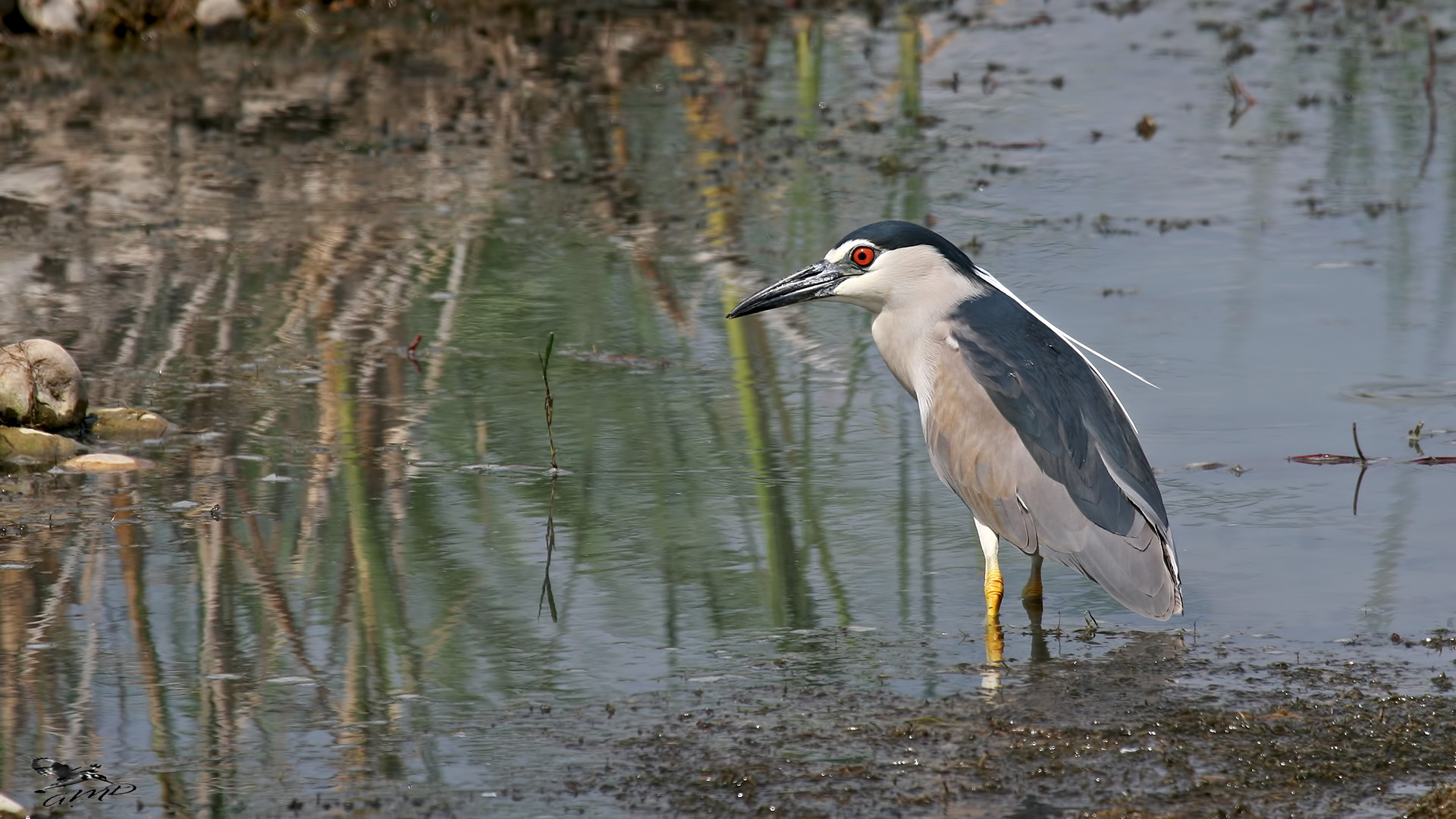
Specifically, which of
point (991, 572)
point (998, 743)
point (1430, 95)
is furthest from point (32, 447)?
point (1430, 95)

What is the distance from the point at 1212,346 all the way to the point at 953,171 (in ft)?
10.0

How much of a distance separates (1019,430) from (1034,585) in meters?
0.43

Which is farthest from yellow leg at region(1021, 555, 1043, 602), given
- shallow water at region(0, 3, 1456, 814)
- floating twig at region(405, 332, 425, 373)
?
floating twig at region(405, 332, 425, 373)

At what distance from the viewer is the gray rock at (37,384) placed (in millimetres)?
6043

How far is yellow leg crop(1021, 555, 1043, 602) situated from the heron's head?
0.86 meters

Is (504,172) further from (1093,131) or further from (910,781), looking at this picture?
(910,781)

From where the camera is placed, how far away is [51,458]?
236 inches

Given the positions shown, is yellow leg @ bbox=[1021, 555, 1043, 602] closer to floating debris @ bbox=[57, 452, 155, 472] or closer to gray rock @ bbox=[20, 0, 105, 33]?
floating debris @ bbox=[57, 452, 155, 472]

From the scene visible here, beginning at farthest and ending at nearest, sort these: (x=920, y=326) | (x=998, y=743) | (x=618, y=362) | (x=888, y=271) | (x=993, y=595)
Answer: (x=618, y=362) → (x=888, y=271) → (x=920, y=326) → (x=993, y=595) → (x=998, y=743)

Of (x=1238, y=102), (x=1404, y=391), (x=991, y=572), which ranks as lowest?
(x=991, y=572)

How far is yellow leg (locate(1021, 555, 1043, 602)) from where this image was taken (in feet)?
16.6

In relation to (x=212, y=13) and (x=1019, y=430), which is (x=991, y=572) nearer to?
(x=1019, y=430)

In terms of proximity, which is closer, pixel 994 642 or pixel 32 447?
pixel 994 642

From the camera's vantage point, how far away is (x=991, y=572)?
4961 mm
